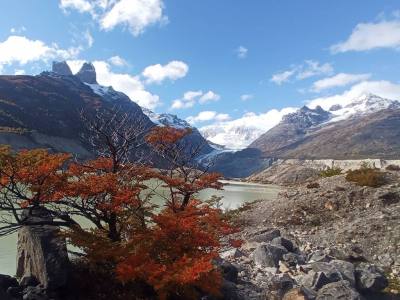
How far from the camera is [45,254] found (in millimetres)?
15805

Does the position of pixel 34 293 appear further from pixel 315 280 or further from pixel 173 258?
pixel 315 280

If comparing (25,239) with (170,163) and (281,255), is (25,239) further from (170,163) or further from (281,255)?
(281,255)

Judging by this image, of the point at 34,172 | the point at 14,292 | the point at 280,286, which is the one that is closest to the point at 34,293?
the point at 14,292

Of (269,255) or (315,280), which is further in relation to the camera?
(269,255)

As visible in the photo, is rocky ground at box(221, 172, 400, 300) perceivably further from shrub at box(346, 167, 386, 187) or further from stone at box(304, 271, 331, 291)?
shrub at box(346, 167, 386, 187)

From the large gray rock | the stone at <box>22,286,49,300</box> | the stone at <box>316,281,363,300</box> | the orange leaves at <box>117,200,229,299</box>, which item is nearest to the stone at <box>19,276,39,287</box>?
the large gray rock

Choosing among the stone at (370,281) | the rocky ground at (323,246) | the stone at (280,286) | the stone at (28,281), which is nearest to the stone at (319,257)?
the rocky ground at (323,246)

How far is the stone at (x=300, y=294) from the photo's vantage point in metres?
16.2

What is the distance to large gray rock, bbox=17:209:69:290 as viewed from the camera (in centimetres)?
1559

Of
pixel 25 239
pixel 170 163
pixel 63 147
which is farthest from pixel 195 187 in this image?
pixel 63 147

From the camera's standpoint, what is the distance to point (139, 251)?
1451cm

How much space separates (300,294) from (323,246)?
1050cm

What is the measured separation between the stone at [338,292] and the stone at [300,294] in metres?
0.28

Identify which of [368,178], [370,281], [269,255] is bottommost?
[370,281]
